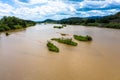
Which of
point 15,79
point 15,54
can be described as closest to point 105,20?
point 15,54

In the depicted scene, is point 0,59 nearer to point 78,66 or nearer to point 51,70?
point 51,70

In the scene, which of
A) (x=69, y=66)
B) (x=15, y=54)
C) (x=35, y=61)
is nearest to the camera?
(x=69, y=66)

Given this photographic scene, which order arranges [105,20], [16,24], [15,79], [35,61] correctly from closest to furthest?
[15,79] → [35,61] → [16,24] → [105,20]

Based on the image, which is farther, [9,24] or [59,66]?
[9,24]

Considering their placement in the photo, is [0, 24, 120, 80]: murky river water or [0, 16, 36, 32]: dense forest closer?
[0, 24, 120, 80]: murky river water

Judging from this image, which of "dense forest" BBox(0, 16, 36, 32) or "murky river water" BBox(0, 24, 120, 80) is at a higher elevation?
"dense forest" BBox(0, 16, 36, 32)

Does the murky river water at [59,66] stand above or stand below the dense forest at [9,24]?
below

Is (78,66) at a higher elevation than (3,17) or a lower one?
lower

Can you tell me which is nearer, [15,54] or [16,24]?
[15,54]

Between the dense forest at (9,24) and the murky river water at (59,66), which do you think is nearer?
the murky river water at (59,66)

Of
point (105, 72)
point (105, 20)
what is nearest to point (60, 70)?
point (105, 72)

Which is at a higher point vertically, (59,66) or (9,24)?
(9,24)
